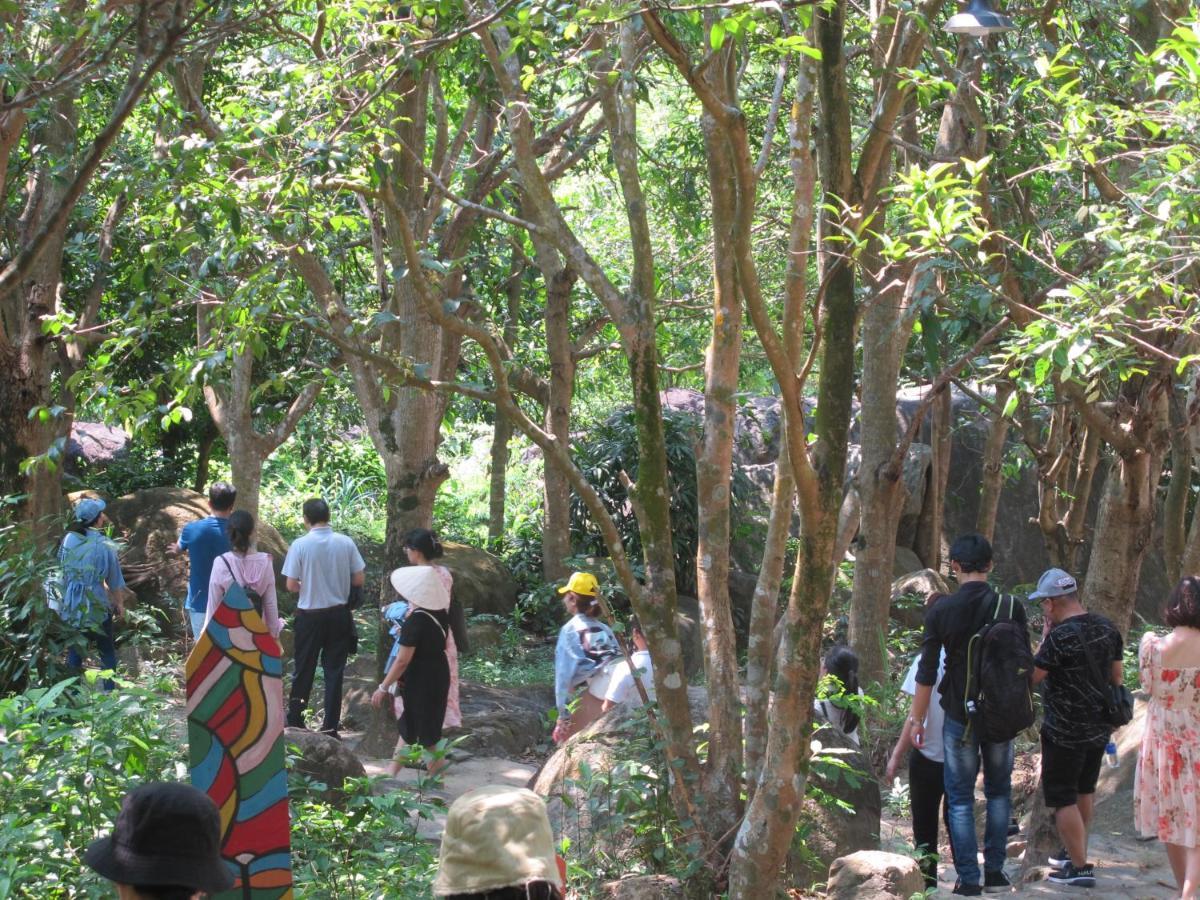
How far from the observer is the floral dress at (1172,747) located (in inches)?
239

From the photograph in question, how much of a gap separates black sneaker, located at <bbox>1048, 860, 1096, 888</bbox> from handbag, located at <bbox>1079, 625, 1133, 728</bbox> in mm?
815

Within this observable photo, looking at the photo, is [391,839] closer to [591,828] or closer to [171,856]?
[591,828]

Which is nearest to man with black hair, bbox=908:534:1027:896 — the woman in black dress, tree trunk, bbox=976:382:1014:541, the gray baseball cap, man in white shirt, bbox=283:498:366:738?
the gray baseball cap

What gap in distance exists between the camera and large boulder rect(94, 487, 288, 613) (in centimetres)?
1355

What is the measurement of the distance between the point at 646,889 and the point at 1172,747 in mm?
2637

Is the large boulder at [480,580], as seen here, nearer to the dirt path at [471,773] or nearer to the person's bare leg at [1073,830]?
the dirt path at [471,773]

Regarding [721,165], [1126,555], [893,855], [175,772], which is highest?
[721,165]

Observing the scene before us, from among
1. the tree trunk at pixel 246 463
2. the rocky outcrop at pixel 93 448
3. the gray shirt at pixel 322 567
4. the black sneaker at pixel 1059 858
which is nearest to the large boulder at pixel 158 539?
the tree trunk at pixel 246 463

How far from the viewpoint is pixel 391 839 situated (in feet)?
17.8

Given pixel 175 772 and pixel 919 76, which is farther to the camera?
pixel 919 76

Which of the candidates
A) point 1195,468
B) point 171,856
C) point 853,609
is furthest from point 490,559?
point 171,856

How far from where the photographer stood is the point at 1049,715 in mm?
6461

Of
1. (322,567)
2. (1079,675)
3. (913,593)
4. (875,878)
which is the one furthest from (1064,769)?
(913,593)

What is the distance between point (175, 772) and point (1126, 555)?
5.71 m
